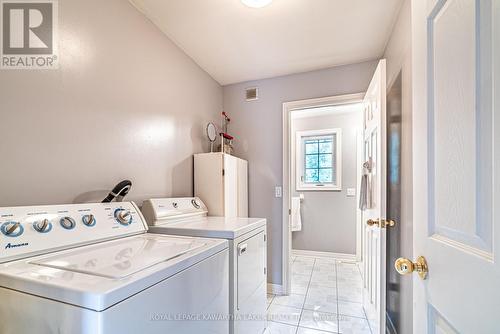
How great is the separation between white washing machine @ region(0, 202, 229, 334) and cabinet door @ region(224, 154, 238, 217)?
91 cm

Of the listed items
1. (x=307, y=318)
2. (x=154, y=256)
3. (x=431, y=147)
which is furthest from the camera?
(x=307, y=318)

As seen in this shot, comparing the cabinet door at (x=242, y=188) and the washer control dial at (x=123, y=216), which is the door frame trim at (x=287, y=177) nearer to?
the cabinet door at (x=242, y=188)

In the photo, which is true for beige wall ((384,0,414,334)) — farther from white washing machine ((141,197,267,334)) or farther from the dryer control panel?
the dryer control panel

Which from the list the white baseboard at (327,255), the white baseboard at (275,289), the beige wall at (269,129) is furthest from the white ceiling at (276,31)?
the white baseboard at (327,255)

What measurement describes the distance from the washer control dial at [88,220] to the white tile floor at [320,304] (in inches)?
61.6

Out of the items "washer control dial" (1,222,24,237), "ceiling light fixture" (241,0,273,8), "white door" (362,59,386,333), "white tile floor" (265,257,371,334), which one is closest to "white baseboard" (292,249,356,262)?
"white tile floor" (265,257,371,334)

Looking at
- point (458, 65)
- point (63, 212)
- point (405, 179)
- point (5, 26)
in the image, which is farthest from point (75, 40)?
point (405, 179)

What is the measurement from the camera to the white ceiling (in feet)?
5.18

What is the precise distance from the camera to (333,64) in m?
2.34

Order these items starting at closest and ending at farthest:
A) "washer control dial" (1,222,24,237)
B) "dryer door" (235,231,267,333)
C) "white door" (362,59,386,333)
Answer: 1. "washer control dial" (1,222,24,237)
2. "dryer door" (235,231,267,333)
3. "white door" (362,59,386,333)

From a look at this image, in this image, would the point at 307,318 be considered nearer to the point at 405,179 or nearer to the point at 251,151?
the point at 405,179

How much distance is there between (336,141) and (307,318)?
2669mm

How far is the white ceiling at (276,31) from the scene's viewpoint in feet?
5.18

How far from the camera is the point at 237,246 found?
134 centimetres
